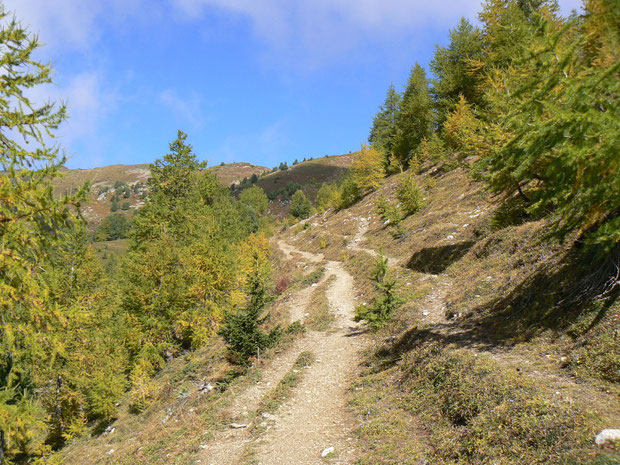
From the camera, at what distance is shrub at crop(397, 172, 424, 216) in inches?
1136

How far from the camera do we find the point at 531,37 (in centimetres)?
679

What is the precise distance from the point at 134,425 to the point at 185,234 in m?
14.3

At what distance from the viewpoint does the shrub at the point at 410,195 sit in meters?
28.9

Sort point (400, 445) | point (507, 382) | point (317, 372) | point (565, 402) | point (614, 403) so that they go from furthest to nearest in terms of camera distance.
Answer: point (317, 372)
point (400, 445)
point (507, 382)
point (565, 402)
point (614, 403)

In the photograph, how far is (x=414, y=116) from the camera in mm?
44812

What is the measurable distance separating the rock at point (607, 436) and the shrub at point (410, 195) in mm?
25845

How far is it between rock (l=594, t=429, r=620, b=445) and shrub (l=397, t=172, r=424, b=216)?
25.8 metres

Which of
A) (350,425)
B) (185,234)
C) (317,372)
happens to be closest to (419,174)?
(185,234)

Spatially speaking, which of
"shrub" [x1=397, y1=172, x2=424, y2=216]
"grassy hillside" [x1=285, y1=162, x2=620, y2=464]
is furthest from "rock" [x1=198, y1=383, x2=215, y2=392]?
"shrub" [x1=397, y1=172, x2=424, y2=216]

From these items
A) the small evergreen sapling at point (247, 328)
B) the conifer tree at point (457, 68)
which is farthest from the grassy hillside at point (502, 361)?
the conifer tree at point (457, 68)

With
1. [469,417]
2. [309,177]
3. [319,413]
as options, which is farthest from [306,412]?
[309,177]

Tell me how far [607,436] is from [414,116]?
45921 millimetres

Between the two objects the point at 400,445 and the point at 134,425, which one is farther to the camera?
the point at 134,425

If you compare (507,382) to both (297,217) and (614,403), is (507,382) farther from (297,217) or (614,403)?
(297,217)
